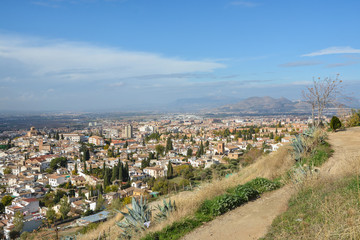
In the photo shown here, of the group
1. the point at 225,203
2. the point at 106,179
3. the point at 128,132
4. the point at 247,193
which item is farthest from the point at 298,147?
the point at 128,132

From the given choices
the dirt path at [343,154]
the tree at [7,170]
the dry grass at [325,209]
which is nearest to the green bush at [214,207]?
the dry grass at [325,209]

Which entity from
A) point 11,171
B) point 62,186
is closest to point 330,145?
point 62,186

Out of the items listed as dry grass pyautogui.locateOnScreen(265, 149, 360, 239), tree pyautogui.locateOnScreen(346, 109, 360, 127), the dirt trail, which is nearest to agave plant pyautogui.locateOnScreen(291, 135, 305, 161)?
the dirt trail

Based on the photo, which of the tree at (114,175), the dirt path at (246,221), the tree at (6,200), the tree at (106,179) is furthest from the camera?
the tree at (114,175)

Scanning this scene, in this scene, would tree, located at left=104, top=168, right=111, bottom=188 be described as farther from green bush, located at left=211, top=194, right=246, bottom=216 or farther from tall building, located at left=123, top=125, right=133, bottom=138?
tall building, located at left=123, top=125, right=133, bottom=138

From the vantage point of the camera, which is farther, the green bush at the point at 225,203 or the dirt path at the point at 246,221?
the green bush at the point at 225,203

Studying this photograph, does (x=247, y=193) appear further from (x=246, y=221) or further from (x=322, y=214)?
(x=322, y=214)

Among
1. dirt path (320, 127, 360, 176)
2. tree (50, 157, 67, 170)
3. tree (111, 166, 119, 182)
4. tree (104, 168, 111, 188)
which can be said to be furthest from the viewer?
tree (50, 157, 67, 170)

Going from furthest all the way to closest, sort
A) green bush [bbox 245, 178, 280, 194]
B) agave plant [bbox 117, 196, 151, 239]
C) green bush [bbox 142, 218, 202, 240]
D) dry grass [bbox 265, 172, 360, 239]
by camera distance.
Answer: green bush [bbox 245, 178, 280, 194] < agave plant [bbox 117, 196, 151, 239] < green bush [bbox 142, 218, 202, 240] < dry grass [bbox 265, 172, 360, 239]

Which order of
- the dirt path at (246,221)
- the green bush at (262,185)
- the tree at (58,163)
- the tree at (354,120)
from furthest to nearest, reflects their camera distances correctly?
the tree at (58,163)
the tree at (354,120)
the green bush at (262,185)
the dirt path at (246,221)

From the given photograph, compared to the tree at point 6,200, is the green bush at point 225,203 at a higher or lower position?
higher

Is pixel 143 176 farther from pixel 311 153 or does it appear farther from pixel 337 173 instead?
pixel 337 173

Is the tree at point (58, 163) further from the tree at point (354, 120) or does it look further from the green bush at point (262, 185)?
the green bush at point (262, 185)

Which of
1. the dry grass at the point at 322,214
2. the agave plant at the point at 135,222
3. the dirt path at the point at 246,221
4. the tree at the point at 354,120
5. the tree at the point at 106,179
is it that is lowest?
the tree at the point at 106,179
